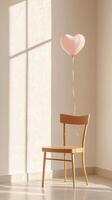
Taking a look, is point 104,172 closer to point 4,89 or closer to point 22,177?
point 22,177

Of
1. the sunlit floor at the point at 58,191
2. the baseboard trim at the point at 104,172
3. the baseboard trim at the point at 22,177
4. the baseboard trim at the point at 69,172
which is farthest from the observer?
the baseboard trim at the point at 69,172

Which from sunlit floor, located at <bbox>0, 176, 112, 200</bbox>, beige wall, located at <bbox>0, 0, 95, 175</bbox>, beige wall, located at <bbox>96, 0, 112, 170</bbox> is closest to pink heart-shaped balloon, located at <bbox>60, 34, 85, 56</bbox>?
beige wall, located at <bbox>0, 0, 95, 175</bbox>

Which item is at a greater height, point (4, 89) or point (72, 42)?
point (72, 42)

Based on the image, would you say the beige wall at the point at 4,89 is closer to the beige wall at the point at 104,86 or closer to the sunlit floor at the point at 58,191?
the sunlit floor at the point at 58,191

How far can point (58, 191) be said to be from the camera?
5.04 metres

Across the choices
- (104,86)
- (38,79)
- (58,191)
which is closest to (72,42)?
(38,79)

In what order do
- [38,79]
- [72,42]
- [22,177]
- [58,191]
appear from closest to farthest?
[58,191]
[72,42]
[22,177]
[38,79]

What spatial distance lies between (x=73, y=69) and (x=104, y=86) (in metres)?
0.48

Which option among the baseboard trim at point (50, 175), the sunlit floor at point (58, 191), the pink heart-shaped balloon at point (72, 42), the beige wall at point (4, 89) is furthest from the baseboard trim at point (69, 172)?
the pink heart-shaped balloon at point (72, 42)

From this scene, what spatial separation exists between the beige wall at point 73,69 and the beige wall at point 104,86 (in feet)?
0.33

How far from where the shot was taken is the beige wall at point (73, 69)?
6.12 m

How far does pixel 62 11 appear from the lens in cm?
618

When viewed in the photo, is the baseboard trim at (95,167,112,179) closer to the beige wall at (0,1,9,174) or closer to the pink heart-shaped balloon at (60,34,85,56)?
the beige wall at (0,1,9,174)

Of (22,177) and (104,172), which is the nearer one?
(22,177)
